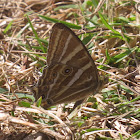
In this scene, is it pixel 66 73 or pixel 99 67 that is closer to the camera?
pixel 66 73

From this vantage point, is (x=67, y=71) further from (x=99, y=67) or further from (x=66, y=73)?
(x=99, y=67)

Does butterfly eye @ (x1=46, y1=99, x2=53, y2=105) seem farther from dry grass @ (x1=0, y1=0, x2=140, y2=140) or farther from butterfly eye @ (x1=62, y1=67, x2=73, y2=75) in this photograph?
butterfly eye @ (x1=62, y1=67, x2=73, y2=75)

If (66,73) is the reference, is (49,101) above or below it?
below

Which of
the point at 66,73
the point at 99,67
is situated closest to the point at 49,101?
the point at 66,73

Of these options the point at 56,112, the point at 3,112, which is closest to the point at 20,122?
the point at 3,112

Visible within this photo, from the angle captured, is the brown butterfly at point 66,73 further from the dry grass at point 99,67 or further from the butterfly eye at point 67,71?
the dry grass at point 99,67

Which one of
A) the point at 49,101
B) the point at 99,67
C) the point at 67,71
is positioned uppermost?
the point at 67,71

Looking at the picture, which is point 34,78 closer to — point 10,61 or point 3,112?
point 10,61

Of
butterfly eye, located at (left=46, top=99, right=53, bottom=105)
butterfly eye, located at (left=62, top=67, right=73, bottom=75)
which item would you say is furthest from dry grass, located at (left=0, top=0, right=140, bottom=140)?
butterfly eye, located at (left=62, top=67, right=73, bottom=75)
